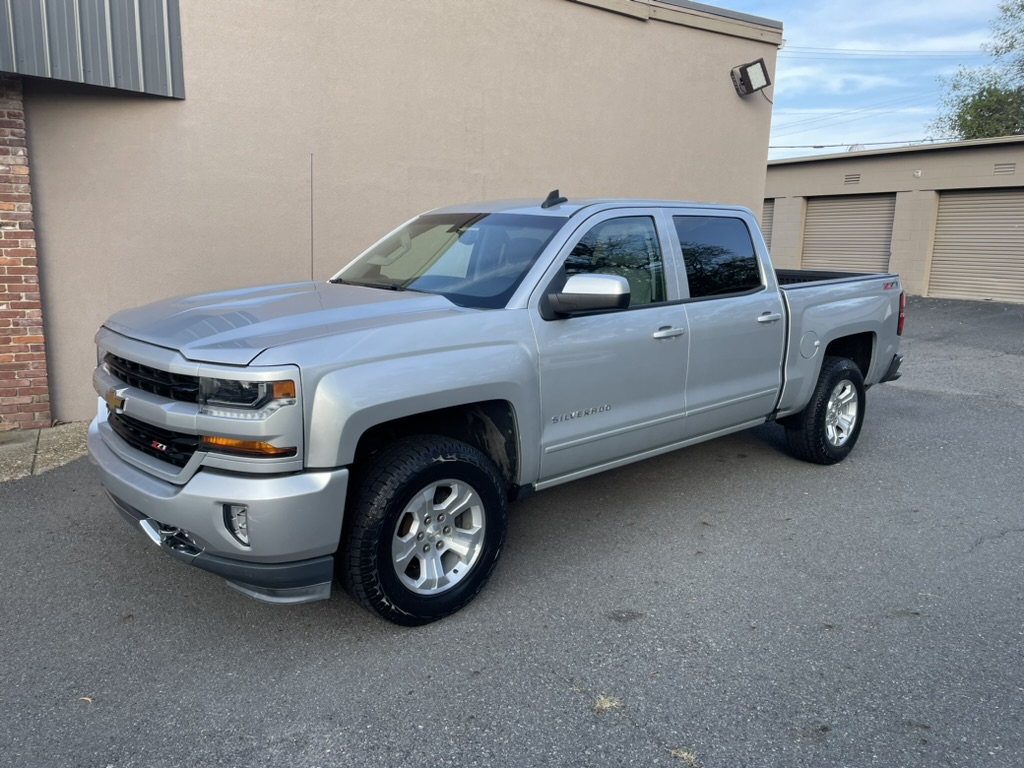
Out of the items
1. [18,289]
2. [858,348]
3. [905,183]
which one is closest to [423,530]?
[858,348]

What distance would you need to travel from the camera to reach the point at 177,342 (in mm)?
3199

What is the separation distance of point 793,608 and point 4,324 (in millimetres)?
6220

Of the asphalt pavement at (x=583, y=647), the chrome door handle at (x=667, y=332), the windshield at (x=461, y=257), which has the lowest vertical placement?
the asphalt pavement at (x=583, y=647)

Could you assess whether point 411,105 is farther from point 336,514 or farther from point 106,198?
point 336,514

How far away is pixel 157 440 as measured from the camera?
3.29 metres

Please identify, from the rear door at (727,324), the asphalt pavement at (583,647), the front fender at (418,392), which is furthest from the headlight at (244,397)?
the rear door at (727,324)

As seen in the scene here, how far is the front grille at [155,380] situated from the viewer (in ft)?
10.2

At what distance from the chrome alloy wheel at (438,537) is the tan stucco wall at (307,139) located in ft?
15.1

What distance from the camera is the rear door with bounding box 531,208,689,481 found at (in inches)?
153

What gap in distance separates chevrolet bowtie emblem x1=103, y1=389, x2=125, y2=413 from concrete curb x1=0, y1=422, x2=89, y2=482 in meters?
2.49

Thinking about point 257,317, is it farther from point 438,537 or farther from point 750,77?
point 750,77

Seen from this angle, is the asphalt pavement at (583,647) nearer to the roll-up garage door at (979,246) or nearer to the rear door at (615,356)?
the rear door at (615,356)

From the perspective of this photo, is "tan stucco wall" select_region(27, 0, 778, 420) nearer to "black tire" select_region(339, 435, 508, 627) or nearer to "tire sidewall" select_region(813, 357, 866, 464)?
"tire sidewall" select_region(813, 357, 866, 464)

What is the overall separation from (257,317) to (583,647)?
6.57ft
